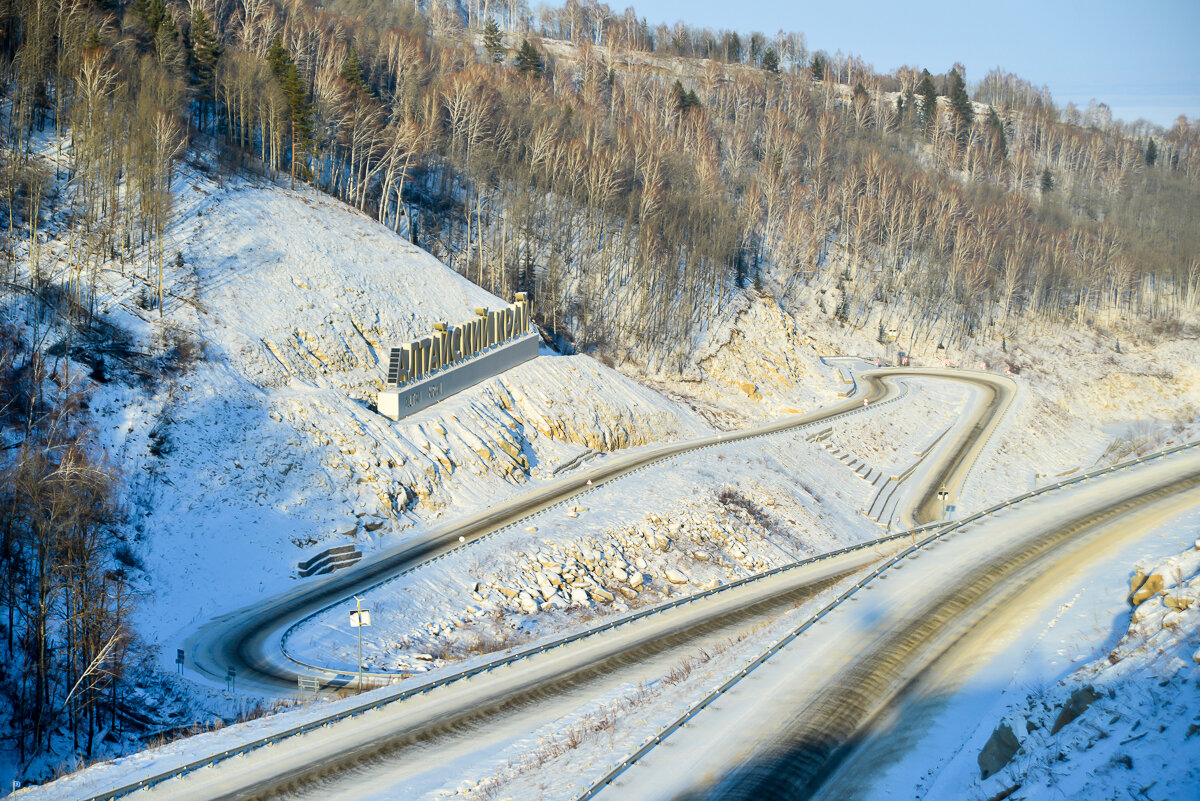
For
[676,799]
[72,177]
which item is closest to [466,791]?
[676,799]

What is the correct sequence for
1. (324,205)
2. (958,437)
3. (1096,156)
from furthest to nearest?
(1096,156) → (958,437) → (324,205)

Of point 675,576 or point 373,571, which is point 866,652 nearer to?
point 675,576

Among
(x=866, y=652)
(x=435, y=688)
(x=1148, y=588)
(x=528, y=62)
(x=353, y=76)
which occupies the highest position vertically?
(x=528, y=62)

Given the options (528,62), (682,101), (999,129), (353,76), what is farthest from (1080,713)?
(999,129)

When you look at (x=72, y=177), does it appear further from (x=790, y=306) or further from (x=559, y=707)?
(x=790, y=306)

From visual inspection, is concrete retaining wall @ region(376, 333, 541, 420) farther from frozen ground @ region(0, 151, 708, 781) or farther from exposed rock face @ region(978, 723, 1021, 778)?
exposed rock face @ region(978, 723, 1021, 778)

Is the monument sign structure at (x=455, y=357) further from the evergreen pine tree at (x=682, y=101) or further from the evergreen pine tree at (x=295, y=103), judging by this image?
the evergreen pine tree at (x=682, y=101)

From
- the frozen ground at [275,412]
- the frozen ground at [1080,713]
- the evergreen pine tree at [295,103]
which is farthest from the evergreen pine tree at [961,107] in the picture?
the frozen ground at [1080,713]
